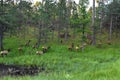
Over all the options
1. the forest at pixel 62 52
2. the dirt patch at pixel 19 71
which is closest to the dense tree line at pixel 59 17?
the forest at pixel 62 52

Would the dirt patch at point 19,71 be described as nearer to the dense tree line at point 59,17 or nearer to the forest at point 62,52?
the forest at point 62,52

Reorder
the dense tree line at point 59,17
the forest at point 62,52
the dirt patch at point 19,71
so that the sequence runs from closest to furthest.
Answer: the forest at point 62,52 < the dirt patch at point 19,71 < the dense tree line at point 59,17

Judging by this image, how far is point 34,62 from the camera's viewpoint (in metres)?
32.7

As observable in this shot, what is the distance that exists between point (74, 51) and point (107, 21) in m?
32.7

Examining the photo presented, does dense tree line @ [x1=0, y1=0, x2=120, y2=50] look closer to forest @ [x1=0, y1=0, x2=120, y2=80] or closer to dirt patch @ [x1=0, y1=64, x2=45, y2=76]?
forest @ [x1=0, y1=0, x2=120, y2=80]

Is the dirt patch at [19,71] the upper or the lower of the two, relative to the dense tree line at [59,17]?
lower

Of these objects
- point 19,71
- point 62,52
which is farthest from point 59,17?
point 19,71

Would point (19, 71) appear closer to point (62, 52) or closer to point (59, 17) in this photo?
point (62, 52)

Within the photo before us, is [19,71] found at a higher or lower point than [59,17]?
lower

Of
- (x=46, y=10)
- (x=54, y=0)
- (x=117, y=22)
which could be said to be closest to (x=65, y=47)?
(x=46, y=10)

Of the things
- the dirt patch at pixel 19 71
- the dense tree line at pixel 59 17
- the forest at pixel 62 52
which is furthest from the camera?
the dense tree line at pixel 59 17

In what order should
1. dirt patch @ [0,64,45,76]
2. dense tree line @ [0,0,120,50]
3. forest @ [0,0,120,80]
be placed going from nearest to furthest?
1. forest @ [0,0,120,80]
2. dirt patch @ [0,64,45,76]
3. dense tree line @ [0,0,120,50]

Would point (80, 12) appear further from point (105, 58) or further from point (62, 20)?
point (62, 20)

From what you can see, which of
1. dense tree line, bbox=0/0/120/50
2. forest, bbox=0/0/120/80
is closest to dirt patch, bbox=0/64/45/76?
forest, bbox=0/0/120/80
